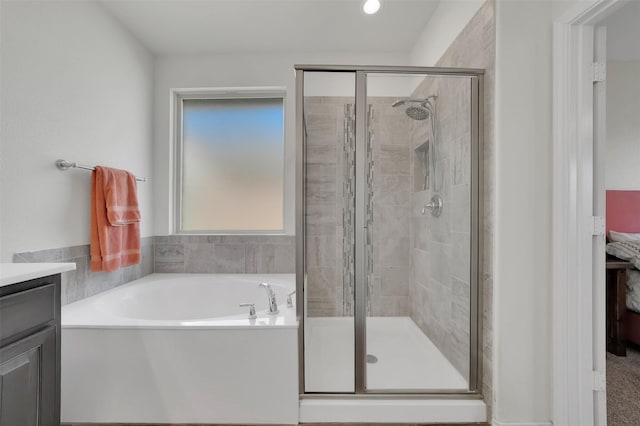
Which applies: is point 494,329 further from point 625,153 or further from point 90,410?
point 625,153

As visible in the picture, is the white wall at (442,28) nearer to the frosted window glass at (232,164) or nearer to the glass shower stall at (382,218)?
the glass shower stall at (382,218)

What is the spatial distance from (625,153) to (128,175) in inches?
166

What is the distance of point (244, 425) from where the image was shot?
159 cm

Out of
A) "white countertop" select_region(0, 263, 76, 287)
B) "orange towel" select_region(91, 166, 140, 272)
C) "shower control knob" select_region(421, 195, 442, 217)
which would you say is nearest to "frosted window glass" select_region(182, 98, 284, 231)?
"orange towel" select_region(91, 166, 140, 272)

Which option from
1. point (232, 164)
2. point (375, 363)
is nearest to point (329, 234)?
point (375, 363)

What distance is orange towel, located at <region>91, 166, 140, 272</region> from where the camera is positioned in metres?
2.04

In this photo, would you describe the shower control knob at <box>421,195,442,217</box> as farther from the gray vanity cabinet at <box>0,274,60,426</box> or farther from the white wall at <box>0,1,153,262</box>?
the white wall at <box>0,1,153,262</box>

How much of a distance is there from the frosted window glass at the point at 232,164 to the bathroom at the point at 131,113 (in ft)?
0.48

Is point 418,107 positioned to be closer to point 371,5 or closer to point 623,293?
point 371,5

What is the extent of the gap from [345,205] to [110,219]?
1560mm

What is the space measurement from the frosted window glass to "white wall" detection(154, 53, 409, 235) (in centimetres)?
13

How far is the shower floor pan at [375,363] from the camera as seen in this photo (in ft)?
5.61

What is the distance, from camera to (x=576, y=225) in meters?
1.41

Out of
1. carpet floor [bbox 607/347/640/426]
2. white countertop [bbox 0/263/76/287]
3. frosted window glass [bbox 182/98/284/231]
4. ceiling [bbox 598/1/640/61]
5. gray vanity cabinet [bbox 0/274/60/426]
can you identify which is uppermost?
ceiling [bbox 598/1/640/61]
